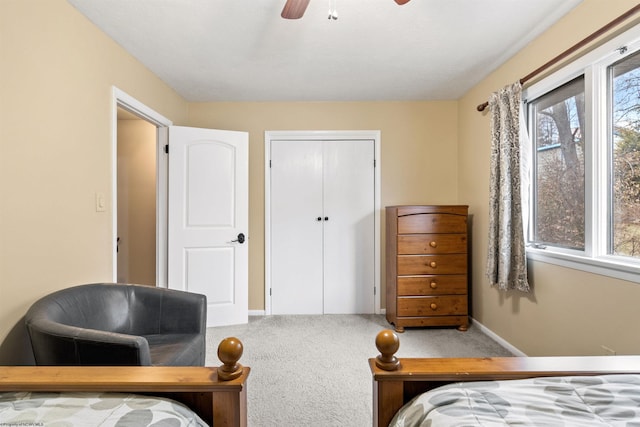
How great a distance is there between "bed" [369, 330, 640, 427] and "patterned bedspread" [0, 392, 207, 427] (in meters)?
0.53

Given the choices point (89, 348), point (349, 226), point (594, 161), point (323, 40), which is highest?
point (323, 40)

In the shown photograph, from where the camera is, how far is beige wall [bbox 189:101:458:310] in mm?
3549

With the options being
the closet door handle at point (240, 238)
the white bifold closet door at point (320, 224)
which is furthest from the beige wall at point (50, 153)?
the white bifold closet door at point (320, 224)

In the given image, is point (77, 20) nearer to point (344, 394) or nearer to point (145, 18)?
point (145, 18)

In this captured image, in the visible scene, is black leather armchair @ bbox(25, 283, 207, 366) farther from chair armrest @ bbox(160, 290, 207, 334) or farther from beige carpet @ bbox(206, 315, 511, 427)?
beige carpet @ bbox(206, 315, 511, 427)

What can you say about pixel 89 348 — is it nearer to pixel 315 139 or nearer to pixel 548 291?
pixel 548 291

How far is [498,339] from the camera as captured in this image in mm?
2787

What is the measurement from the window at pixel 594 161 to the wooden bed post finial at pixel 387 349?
1.47 m

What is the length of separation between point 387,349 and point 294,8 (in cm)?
152

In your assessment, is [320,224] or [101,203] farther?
[320,224]

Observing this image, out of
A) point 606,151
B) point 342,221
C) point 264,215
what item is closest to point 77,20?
point 264,215

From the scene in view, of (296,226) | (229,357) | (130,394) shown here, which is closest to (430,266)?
(296,226)

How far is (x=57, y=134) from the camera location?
1.76 m

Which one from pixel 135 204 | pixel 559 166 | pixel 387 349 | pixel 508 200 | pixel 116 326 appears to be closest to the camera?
pixel 387 349
